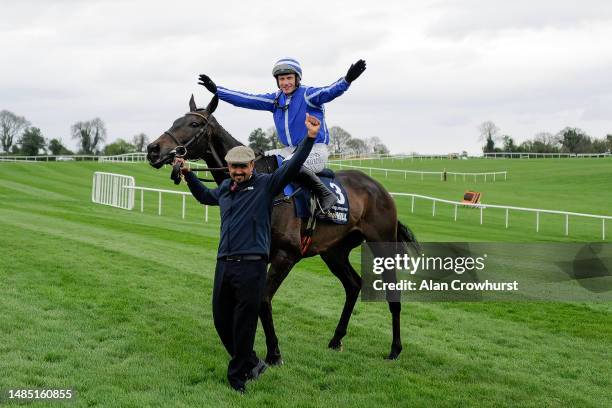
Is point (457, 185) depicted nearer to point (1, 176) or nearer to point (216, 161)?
point (1, 176)

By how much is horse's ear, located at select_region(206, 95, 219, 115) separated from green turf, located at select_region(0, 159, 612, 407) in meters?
2.31

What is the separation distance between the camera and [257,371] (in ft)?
17.5

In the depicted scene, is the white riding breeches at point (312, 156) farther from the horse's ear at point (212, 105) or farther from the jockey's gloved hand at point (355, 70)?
the jockey's gloved hand at point (355, 70)

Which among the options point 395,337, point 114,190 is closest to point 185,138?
point 395,337

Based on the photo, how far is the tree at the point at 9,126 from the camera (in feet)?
258

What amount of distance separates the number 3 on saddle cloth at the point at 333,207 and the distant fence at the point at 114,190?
56.8 feet

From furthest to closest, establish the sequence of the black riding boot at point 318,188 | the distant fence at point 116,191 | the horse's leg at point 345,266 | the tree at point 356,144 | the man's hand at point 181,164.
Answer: the tree at point 356,144, the distant fence at point 116,191, the horse's leg at point 345,266, the black riding boot at point 318,188, the man's hand at point 181,164

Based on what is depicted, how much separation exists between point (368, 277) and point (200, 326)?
2312 millimetres

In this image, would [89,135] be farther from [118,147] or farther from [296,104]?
[296,104]

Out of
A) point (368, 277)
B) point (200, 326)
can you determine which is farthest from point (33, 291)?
point (368, 277)

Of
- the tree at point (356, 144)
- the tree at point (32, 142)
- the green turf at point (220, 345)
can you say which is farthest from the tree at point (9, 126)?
the green turf at point (220, 345)

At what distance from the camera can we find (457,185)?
45.3 m

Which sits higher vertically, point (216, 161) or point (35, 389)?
point (216, 161)

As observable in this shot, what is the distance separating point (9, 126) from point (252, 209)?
83.7 metres
